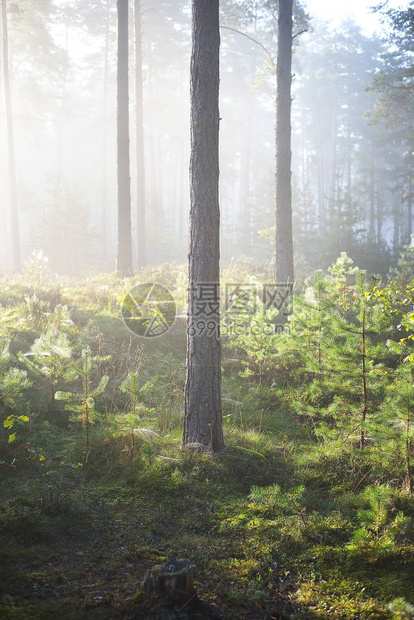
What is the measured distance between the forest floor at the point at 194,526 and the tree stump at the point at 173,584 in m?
0.05

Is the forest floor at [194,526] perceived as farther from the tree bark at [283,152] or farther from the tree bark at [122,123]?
the tree bark at [122,123]

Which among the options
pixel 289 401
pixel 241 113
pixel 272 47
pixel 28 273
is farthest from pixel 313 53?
pixel 289 401

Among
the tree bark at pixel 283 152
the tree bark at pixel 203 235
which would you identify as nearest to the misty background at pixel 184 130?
the tree bark at pixel 283 152

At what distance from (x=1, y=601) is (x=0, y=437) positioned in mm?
2622

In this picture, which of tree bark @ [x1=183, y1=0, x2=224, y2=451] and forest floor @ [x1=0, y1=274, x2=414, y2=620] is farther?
tree bark @ [x1=183, y1=0, x2=224, y2=451]

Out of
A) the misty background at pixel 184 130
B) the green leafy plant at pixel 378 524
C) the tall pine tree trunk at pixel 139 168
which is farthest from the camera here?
the misty background at pixel 184 130

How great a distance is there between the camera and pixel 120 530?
3764 mm

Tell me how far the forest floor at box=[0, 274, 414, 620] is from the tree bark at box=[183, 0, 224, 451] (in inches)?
21.9

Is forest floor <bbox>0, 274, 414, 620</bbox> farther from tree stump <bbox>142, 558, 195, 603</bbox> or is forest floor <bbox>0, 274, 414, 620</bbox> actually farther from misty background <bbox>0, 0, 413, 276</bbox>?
misty background <bbox>0, 0, 413, 276</bbox>

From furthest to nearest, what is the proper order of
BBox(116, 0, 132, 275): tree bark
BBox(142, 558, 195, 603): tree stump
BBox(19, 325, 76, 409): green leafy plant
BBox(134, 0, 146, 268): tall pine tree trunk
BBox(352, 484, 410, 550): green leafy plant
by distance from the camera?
1. BBox(134, 0, 146, 268): tall pine tree trunk
2. BBox(116, 0, 132, 275): tree bark
3. BBox(19, 325, 76, 409): green leafy plant
4. BBox(352, 484, 410, 550): green leafy plant
5. BBox(142, 558, 195, 603): tree stump

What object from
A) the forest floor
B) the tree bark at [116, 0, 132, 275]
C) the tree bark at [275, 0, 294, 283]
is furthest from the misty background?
the forest floor

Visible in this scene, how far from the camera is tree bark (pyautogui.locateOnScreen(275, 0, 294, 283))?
11477 millimetres

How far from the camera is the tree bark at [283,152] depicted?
11477 mm

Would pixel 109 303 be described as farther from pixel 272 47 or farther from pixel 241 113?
pixel 241 113
